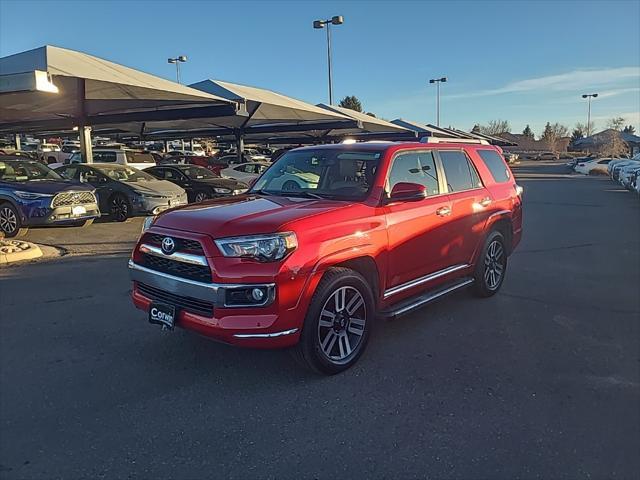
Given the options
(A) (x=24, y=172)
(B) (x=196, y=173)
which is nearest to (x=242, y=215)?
(A) (x=24, y=172)

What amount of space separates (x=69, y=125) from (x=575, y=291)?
1921cm

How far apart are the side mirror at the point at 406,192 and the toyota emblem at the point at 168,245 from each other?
1.91m

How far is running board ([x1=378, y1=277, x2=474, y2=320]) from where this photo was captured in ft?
14.5

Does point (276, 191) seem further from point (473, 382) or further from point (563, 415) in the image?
point (563, 415)

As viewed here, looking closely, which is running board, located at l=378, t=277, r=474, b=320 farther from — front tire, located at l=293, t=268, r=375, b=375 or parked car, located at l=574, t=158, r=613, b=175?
parked car, located at l=574, t=158, r=613, b=175

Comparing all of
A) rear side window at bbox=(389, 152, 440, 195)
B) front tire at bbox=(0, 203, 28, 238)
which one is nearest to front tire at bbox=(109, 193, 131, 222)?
front tire at bbox=(0, 203, 28, 238)

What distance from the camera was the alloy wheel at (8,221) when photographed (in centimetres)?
964

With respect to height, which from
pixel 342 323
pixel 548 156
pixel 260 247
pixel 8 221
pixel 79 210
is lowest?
pixel 342 323

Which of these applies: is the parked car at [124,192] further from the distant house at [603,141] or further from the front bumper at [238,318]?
the distant house at [603,141]

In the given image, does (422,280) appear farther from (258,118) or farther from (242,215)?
(258,118)

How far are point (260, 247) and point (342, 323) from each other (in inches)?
40.7

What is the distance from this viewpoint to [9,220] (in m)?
9.66

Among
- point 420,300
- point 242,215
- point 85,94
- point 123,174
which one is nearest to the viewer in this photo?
point 242,215

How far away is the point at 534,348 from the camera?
460 centimetres
